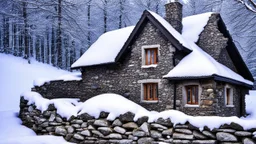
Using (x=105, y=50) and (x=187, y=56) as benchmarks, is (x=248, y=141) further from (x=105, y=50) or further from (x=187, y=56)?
(x=105, y=50)

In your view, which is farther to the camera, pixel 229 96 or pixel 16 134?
pixel 229 96

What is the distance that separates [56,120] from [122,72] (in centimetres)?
632

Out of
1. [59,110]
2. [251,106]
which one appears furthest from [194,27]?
[59,110]

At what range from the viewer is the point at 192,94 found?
13.7m

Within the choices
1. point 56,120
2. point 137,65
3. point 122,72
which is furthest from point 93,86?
point 56,120

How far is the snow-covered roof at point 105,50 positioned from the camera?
645 inches

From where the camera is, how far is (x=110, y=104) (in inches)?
354

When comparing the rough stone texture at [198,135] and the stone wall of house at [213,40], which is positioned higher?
the stone wall of house at [213,40]

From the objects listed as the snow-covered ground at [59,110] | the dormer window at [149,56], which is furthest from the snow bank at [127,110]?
the dormer window at [149,56]

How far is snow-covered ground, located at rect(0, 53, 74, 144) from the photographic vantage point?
968cm

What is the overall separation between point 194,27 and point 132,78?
562 centimetres

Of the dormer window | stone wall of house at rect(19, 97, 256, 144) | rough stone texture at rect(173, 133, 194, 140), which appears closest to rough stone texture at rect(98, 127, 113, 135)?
stone wall of house at rect(19, 97, 256, 144)

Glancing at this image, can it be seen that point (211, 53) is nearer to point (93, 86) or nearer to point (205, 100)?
point (205, 100)

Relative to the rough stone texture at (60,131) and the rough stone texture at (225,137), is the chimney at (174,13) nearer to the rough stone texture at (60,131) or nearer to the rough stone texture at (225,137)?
the rough stone texture at (60,131)
